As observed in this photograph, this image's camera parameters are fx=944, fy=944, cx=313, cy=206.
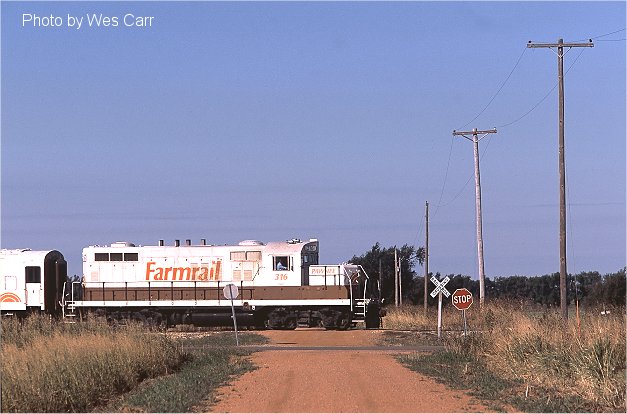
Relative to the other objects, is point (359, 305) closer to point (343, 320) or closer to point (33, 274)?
point (343, 320)

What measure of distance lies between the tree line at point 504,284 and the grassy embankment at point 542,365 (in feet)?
67.3

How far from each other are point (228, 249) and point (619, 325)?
971 inches

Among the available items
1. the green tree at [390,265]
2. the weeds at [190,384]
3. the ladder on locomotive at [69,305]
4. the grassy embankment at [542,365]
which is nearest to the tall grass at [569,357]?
the grassy embankment at [542,365]

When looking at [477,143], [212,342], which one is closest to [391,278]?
[477,143]

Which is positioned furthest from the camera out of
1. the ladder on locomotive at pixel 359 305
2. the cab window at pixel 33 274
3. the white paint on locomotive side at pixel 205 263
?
the cab window at pixel 33 274

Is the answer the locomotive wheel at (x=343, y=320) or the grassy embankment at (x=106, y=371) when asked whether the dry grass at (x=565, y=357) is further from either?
the locomotive wheel at (x=343, y=320)

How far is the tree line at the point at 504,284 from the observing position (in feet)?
225

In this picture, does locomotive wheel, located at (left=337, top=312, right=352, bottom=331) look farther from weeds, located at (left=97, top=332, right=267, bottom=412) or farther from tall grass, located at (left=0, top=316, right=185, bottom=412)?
tall grass, located at (left=0, top=316, right=185, bottom=412)

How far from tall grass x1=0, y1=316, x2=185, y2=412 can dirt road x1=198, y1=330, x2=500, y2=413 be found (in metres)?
2.50

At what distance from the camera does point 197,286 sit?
43.2m

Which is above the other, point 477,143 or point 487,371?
point 477,143

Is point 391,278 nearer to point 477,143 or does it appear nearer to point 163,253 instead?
point 477,143

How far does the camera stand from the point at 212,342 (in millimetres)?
35938

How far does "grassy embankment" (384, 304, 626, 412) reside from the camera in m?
17.5
